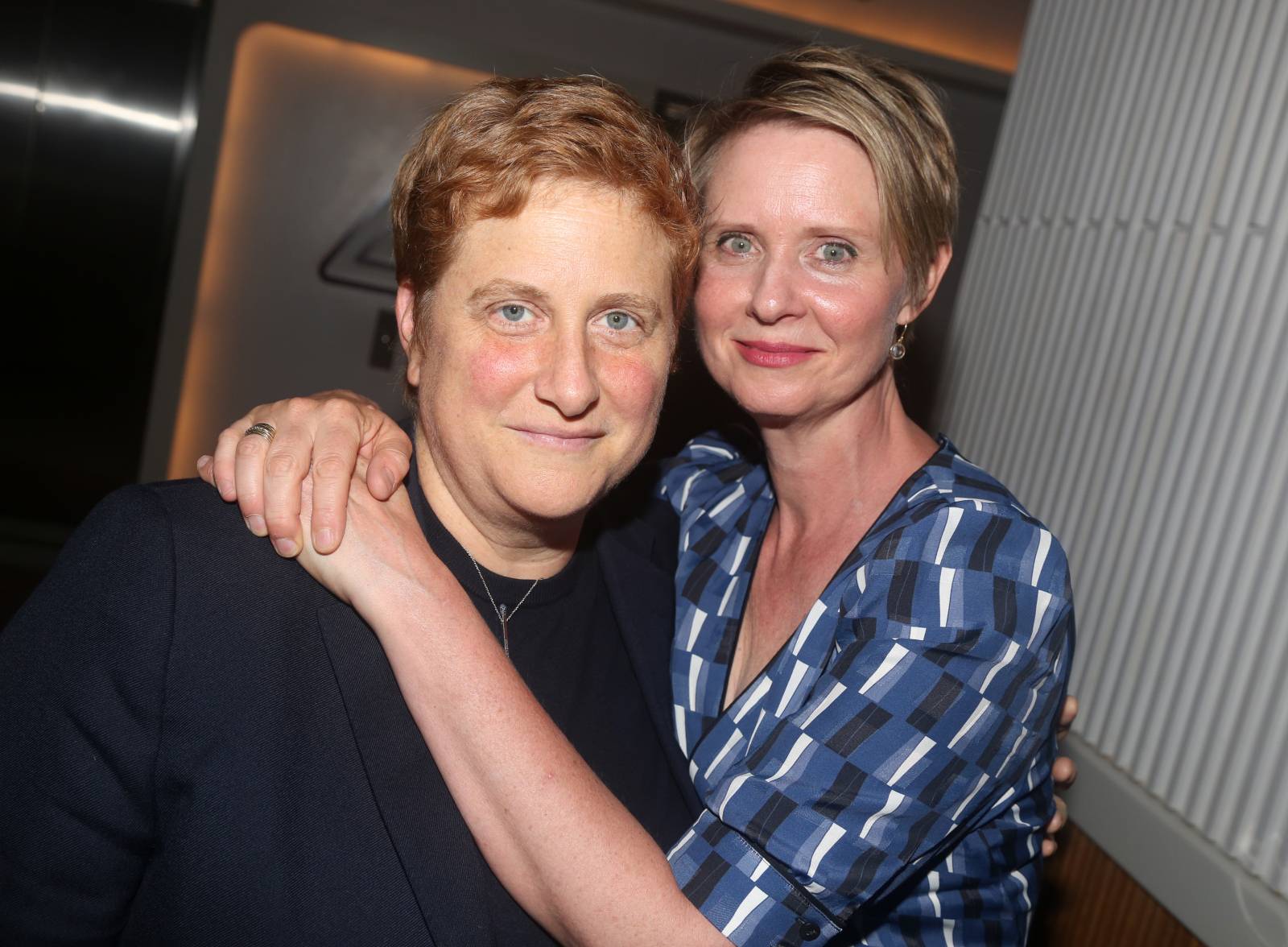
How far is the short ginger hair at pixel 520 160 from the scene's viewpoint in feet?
4.65

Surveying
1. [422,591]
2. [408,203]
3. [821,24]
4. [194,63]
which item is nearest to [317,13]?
[194,63]

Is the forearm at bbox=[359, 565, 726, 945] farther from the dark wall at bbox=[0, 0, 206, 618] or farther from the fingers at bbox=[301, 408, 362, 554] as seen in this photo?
the dark wall at bbox=[0, 0, 206, 618]

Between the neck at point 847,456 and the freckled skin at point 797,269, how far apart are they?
0.20 ft

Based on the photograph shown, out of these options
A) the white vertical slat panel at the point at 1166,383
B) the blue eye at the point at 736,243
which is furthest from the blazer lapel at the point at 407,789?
the white vertical slat panel at the point at 1166,383

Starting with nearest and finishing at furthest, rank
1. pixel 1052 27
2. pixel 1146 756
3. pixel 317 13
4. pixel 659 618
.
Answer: pixel 659 618, pixel 1146 756, pixel 1052 27, pixel 317 13

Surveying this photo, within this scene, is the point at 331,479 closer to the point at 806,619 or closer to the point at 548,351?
the point at 548,351

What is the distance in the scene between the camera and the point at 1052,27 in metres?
3.31

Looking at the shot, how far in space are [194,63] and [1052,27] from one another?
416cm

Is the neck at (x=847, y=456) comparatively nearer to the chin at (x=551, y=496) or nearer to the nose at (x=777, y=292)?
the nose at (x=777, y=292)

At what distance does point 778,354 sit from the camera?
70.4 inches

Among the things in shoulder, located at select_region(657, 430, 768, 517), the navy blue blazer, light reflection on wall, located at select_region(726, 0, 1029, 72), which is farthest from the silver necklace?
light reflection on wall, located at select_region(726, 0, 1029, 72)

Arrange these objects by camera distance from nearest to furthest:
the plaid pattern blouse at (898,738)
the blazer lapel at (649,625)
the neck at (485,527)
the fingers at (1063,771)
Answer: the plaid pattern blouse at (898,738) → the neck at (485,527) → the blazer lapel at (649,625) → the fingers at (1063,771)

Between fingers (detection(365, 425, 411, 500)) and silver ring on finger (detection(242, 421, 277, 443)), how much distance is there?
0.14 meters

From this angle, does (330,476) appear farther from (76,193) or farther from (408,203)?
(76,193)
